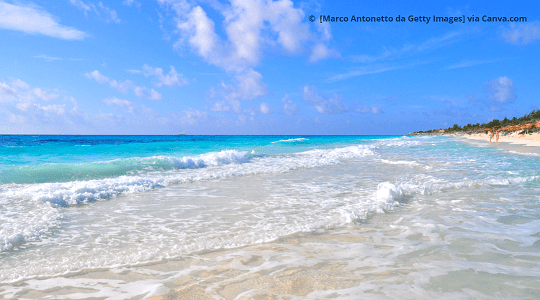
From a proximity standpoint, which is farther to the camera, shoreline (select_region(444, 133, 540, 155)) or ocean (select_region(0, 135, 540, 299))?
shoreline (select_region(444, 133, 540, 155))

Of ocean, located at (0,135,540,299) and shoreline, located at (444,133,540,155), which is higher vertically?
shoreline, located at (444,133,540,155)

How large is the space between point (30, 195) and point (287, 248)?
24.0 ft

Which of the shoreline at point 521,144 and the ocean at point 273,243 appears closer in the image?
the ocean at point 273,243

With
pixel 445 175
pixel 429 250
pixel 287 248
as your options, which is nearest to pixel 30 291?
pixel 287 248

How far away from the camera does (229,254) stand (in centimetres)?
391

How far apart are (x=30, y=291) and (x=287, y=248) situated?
2.99 metres

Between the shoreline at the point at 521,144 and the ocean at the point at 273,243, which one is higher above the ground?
the shoreline at the point at 521,144

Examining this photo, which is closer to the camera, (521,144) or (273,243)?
(273,243)

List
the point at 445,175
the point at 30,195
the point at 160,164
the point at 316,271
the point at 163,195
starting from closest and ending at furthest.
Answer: the point at 316,271
the point at 30,195
the point at 163,195
the point at 445,175
the point at 160,164

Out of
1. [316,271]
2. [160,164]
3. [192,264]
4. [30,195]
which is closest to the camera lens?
[316,271]

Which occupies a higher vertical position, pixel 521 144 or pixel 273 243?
pixel 521 144

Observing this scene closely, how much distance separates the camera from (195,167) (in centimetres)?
1494

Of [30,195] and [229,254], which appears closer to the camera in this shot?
[229,254]

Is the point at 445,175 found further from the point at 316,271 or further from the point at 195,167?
the point at 195,167
